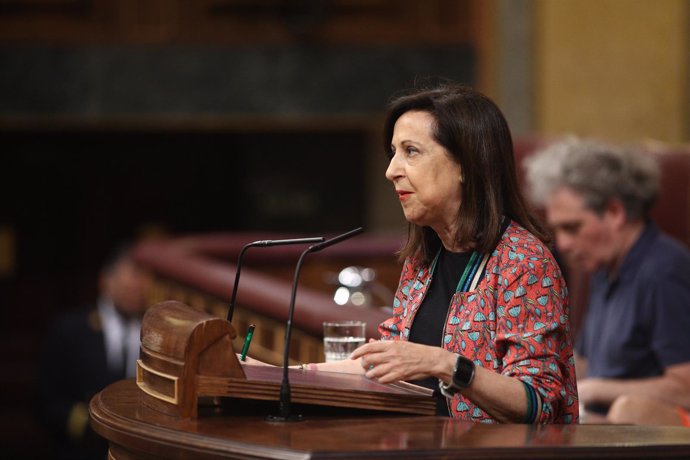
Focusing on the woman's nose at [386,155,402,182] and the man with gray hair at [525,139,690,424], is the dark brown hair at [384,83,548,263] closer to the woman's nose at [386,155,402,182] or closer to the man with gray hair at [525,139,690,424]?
the woman's nose at [386,155,402,182]

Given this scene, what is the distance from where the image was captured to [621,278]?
4.10m

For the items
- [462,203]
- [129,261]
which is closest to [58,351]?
[129,261]

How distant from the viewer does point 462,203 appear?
2373 mm

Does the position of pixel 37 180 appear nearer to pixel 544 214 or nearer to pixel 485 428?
pixel 544 214

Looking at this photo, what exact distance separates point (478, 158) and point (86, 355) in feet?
14.1

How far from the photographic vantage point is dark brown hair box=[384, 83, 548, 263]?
2.34 metres

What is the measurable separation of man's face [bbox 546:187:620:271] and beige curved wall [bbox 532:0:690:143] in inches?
129

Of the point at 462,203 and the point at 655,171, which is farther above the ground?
the point at 462,203

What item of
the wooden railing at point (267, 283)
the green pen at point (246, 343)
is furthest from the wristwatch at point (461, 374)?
the wooden railing at point (267, 283)

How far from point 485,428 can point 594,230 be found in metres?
2.26

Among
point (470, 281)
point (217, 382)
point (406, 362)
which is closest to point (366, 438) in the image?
point (406, 362)

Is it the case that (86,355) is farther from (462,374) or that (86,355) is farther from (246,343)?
(462,374)

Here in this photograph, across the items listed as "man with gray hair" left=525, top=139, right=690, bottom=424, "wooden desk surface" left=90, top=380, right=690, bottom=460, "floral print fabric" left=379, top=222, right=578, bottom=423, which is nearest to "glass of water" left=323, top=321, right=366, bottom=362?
"floral print fabric" left=379, top=222, right=578, bottom=423

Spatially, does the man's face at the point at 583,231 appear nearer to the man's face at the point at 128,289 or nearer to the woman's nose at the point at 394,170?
the woman's nose at the point at 394,170
